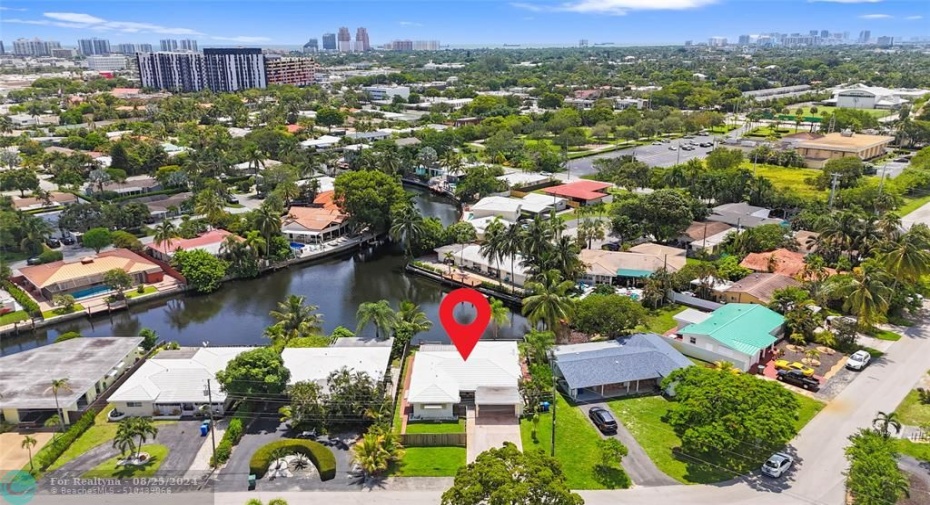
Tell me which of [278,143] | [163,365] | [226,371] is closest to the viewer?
[226,371]

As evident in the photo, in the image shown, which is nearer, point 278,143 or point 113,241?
point 113,241

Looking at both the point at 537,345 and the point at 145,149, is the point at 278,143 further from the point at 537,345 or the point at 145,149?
the point at 537,345

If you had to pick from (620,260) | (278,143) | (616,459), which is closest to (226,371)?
(616,459)

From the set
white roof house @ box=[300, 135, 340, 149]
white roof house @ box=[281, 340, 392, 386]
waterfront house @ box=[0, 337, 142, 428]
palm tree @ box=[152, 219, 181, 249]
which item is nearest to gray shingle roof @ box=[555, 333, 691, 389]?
white roof house @ box=[281, 340, 392, 386]

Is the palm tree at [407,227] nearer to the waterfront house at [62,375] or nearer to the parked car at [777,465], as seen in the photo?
the waterfront house at [62,375]

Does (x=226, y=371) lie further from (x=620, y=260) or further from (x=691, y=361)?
(x=620, y=260)

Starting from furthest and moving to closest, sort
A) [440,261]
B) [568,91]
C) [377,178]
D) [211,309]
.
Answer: [568,91] < [377,178] < [440,261] < [211,309]

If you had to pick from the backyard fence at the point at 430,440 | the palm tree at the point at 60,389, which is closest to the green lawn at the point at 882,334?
the backyard fence at the point at 430,440

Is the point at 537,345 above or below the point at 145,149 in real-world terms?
below

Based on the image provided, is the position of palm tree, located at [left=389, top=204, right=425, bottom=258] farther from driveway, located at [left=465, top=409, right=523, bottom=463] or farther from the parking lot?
the parking lot
